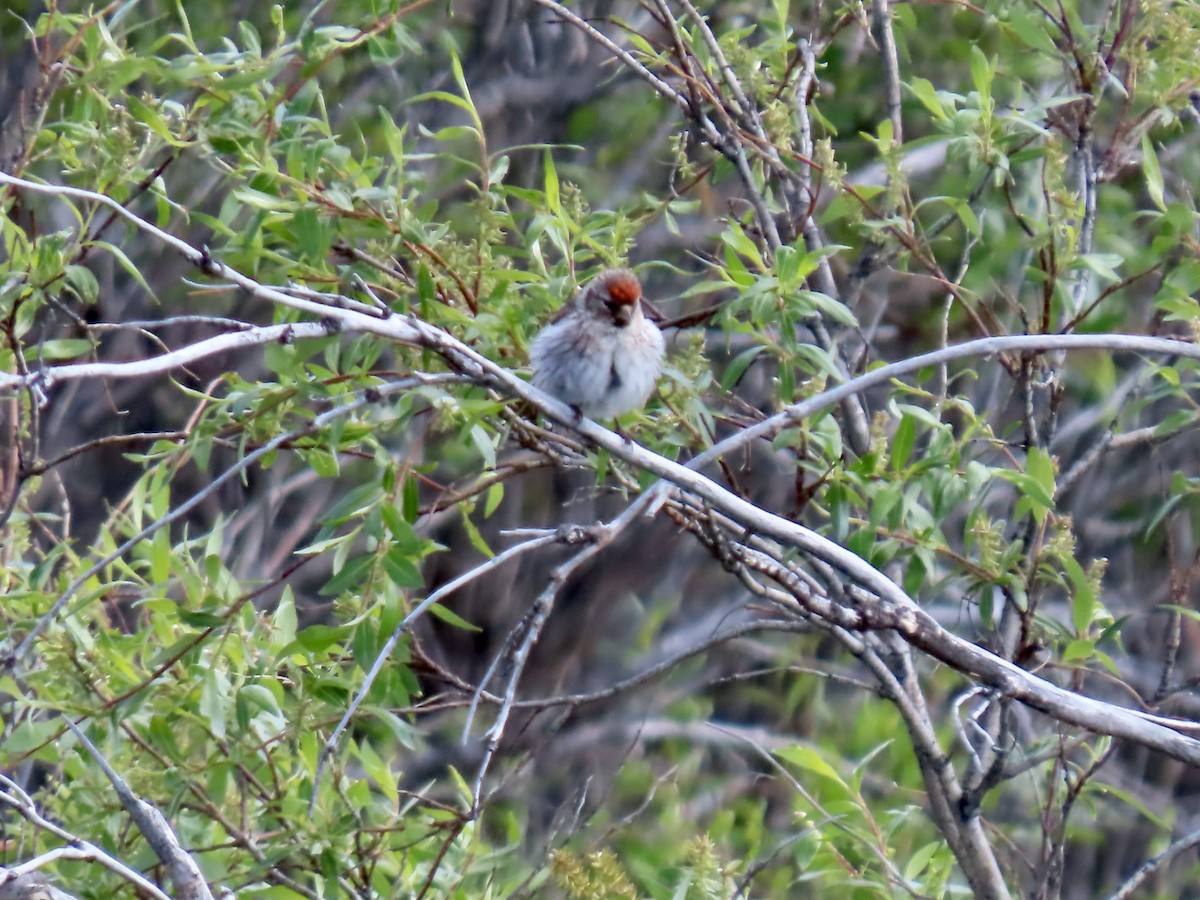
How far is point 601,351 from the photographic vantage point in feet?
14.8

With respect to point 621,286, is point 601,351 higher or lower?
lower

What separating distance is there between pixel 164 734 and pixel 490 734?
1362 millimetres

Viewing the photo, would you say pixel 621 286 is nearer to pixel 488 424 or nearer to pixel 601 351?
pixel 601 351

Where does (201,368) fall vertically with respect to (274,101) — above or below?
below

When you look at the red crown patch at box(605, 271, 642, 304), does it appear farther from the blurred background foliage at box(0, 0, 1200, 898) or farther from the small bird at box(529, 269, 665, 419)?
the blurred background foliage at box(0, 0, 1200, 898)

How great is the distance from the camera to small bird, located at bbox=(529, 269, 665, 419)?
4.45 metres

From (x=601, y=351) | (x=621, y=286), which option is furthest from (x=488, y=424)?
(x=621, y=286)

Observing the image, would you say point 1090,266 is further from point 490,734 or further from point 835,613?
point 490,734

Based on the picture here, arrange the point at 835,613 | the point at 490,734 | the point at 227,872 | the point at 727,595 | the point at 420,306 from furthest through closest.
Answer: the point at 727,595
the point at 227,872
the point at 420,306
the point at 835,613
the point at 490,734

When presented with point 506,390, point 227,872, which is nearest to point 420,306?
point 506,390

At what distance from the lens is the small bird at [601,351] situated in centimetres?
445

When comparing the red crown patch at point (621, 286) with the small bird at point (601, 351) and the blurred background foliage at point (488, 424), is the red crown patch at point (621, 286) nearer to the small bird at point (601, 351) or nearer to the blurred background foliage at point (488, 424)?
the small bird at point (601, 351)

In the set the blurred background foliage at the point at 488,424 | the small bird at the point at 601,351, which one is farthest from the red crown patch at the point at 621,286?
the blurred background foliage at the point at 488,424

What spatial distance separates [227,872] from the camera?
14.1 feet
